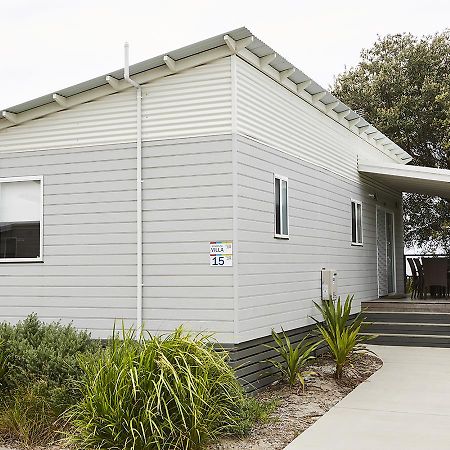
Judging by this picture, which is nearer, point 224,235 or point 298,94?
point 224,235

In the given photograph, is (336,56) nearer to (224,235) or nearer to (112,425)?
(224,235)

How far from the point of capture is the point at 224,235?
7105mm

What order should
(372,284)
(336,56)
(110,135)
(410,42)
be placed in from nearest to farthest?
(110,135) → (372,284) → (410,42) → (336,56)

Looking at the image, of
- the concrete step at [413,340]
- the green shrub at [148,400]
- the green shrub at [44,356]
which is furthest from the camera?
the concrete step at [413,340]

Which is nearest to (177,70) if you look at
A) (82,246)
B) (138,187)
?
(138,187)

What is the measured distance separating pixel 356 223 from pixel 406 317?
1898 millimetres

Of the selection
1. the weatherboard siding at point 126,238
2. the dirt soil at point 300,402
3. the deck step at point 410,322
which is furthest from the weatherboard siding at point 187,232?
the deck step at point 410,322

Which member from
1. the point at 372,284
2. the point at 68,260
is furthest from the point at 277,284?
the point at 372,284

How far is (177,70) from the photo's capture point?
747 centimetres

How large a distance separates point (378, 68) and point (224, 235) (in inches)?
598

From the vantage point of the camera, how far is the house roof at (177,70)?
7180mm

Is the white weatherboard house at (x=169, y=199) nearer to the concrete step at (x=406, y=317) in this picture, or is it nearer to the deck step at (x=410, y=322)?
the deck step at (x=410, y=322)

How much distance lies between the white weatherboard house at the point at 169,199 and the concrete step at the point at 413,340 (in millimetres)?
2756

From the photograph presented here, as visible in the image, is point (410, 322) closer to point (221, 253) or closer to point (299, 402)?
point (299, 402)
